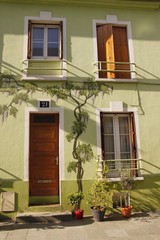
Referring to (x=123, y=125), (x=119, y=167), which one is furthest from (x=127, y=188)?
(x=123, y=125)

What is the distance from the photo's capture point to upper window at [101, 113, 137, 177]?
789cm

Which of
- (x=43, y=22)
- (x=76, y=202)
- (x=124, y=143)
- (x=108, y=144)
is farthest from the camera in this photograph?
(x=43, y=22)

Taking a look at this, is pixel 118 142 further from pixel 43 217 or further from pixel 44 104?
pixel 43 217

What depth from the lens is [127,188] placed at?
23.8 ft

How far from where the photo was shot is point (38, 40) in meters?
8.58

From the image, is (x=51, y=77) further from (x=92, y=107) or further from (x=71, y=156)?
(x=71, y=156)

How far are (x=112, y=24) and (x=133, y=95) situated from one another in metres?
2.63

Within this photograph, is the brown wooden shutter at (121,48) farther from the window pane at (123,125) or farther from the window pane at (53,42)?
the window pane at (53,42)

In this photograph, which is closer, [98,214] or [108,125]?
[98,214]

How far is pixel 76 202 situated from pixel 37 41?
535cm

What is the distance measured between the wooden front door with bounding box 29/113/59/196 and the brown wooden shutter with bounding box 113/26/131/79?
105 inches

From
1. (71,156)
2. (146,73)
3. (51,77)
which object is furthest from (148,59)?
(71,156)

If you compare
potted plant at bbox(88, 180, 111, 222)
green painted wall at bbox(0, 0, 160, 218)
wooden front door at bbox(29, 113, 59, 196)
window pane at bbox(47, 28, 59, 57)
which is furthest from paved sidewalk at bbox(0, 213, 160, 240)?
window pane at bbox(47, 28, 59, 57)

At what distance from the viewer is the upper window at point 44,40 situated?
843cm
